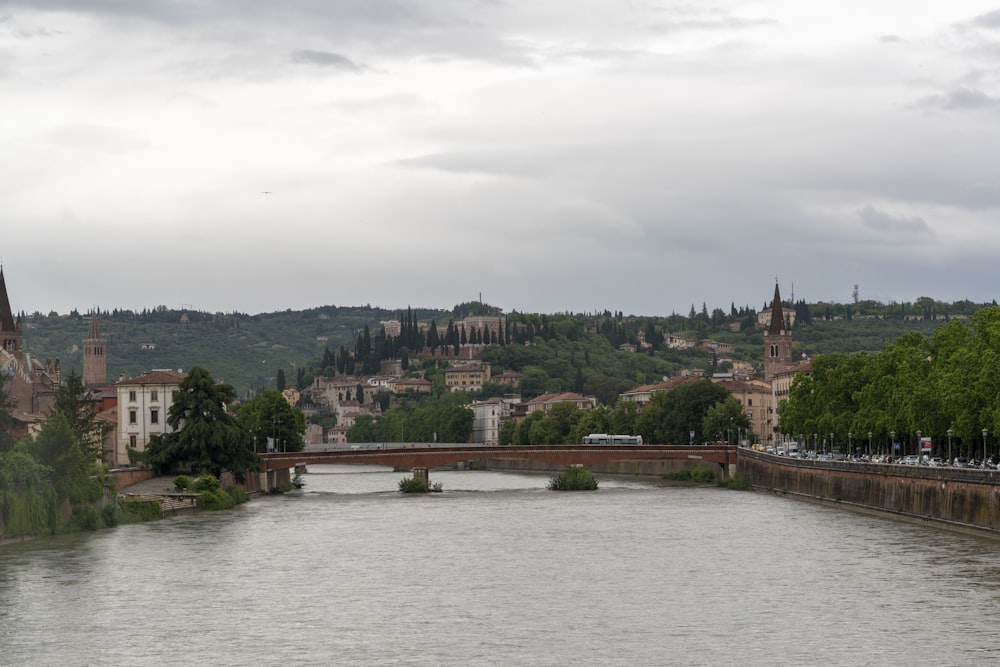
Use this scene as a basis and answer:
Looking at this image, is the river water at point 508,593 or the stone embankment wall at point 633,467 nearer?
the river water at point 508,593

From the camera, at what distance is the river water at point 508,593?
40219mm

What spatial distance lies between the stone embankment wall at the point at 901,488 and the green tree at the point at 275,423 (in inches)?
1901

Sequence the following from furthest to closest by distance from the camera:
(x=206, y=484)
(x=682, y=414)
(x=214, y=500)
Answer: (x=682, y=414)
(x=206, y=484)
(x=214, y=500)

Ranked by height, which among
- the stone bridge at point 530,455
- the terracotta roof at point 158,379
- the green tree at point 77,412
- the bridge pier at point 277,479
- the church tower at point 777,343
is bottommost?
the bridge pier at point 277,479

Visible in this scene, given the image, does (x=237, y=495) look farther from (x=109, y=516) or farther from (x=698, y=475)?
(x=698, y=475)

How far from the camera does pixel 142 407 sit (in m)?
119

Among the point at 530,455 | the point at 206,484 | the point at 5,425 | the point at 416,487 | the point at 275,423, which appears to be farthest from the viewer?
the point at 275,423

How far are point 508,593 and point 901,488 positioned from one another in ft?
104

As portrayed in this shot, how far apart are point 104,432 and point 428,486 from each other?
23263mm

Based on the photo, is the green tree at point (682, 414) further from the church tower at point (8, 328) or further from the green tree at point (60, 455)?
the green tree at point (60, 455)

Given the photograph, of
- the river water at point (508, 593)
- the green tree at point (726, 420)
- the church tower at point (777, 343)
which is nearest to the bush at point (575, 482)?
the river water at point (508, 593)

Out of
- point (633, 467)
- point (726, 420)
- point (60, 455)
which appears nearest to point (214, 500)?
point (60, 455)

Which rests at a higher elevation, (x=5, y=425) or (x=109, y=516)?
(x=5, y=425)

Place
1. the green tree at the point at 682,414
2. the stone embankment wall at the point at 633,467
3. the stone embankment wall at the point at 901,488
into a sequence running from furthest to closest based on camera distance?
the green tree at the point at 682,414, the stone embankment wall at the point at 633,467, the stone embankment wall at the point at 901,488
